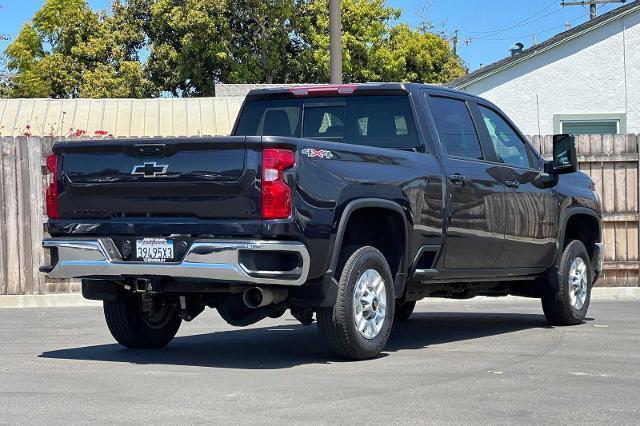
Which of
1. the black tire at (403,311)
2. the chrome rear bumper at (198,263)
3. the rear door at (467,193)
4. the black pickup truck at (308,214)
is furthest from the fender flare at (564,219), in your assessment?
the chrome rear bumper at (198,263)

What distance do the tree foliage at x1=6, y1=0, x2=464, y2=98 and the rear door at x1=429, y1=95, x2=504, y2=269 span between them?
A: 4137 cm

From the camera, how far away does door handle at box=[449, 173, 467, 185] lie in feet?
31.0

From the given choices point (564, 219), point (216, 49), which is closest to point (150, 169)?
point (564, 219)

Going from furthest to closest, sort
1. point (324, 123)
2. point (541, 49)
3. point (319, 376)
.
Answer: point (541, 49) < point (324, 123) < point (319, 376)

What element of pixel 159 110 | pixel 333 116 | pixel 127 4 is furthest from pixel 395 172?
pixel 127 4

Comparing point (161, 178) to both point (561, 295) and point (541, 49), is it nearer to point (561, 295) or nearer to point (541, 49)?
point (561, 295)

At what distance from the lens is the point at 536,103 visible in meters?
22.9

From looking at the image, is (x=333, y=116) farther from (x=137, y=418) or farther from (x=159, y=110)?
(x=159, y=110)

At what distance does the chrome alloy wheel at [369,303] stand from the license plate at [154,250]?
4.47 ft

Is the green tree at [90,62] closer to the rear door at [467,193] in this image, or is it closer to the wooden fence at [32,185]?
the wooden fence at [32,185]

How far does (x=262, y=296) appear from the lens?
802 cm

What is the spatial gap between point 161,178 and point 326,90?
224 centimetres

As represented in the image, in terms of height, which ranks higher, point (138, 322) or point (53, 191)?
point (53, 191)

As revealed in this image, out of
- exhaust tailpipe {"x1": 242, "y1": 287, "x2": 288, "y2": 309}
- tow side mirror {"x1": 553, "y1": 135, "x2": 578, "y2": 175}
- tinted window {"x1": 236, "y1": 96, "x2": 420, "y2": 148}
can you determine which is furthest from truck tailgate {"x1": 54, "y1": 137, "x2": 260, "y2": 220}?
tow side mirror {"x1": 553, "y1": 135, "x2": 578, "y2": 175}
